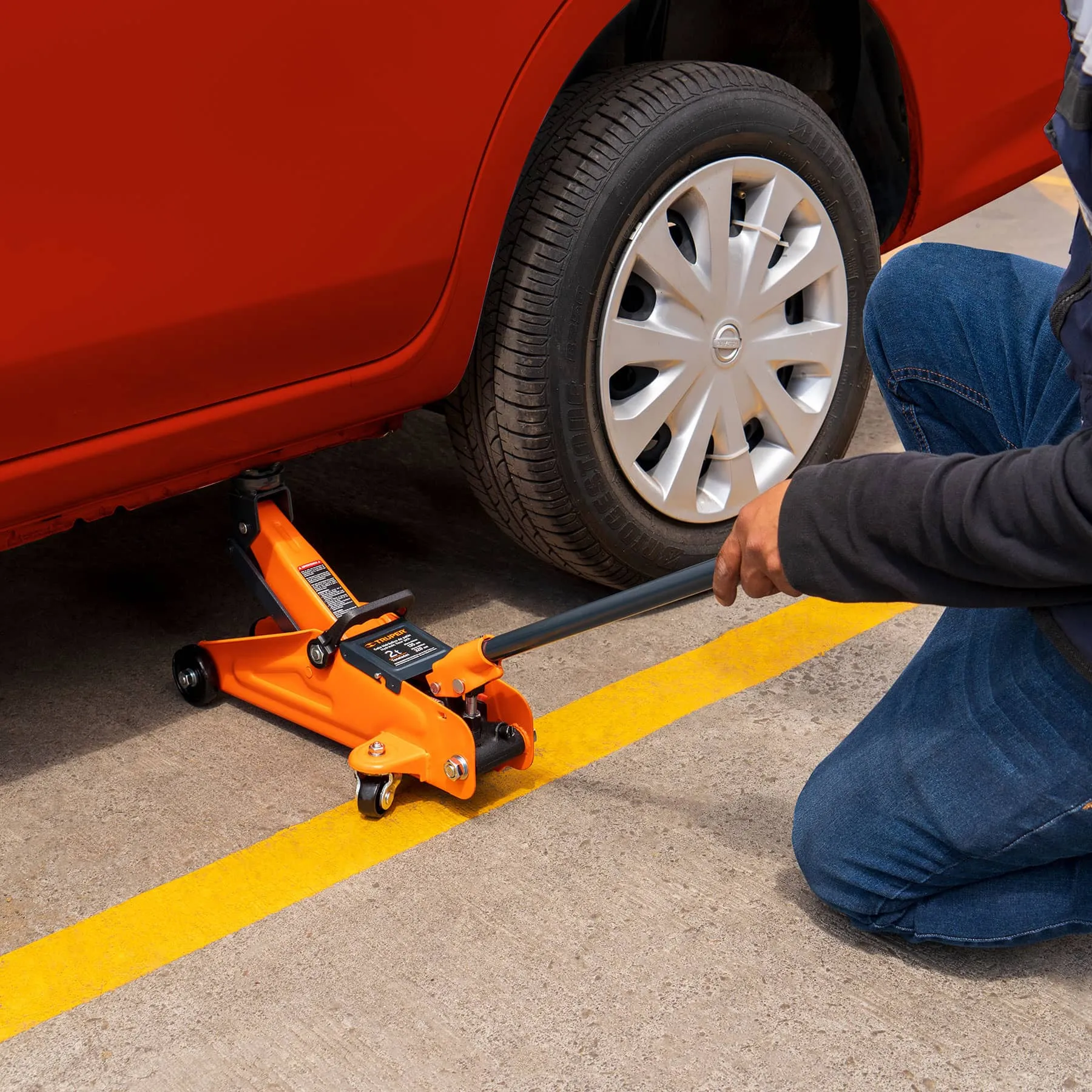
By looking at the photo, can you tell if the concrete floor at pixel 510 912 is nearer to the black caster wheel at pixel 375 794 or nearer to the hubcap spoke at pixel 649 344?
the black caster wheel at pixel 375 794

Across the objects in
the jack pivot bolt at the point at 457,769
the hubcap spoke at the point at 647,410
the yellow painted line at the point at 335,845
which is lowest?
the yellow painted line at the point at 335,845

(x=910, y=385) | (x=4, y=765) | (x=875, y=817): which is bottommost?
(x=4, y=765)

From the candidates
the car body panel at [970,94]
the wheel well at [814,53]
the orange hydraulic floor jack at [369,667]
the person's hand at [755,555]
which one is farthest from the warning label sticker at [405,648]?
the car body panel at [970,94]

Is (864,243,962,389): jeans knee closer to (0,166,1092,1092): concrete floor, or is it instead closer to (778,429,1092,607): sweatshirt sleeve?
(778,429,1092,607): sweatshirt sleeve

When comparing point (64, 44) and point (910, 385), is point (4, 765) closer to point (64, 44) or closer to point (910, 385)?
point (64, 44)

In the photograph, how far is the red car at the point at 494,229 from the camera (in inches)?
69.1

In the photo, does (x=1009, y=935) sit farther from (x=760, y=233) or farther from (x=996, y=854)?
(x=760, y=233)

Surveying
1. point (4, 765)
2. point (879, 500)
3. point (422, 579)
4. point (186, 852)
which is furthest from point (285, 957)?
point (422, 579)

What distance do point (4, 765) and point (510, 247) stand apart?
1.12m

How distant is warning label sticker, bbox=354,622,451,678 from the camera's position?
2.04 m

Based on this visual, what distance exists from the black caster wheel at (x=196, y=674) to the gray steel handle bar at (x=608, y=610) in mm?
540

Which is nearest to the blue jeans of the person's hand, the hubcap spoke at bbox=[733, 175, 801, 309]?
the person's hand

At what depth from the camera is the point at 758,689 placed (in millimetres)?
2355

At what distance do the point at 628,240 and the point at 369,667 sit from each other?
2.68ft
